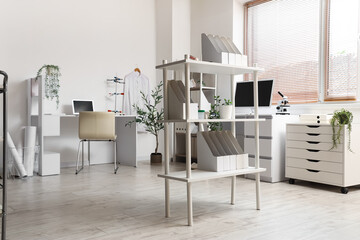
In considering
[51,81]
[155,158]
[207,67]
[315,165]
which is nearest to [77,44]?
[51,81]

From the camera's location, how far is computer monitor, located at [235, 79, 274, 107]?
4.46 m

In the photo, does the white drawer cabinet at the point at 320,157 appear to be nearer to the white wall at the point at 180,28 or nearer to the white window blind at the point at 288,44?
the white window blind at the point at 288,44

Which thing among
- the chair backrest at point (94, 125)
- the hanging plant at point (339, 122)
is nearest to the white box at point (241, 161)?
the hanging plant at point (339, 122)

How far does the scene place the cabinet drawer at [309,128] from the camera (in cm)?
358

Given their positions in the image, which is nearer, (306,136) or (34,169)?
(306,136)

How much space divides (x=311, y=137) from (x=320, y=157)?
22 cm

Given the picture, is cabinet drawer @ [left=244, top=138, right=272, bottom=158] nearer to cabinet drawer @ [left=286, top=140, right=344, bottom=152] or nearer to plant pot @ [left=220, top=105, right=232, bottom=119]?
cabinet drawer @ [left=286, top=140, right=344, bottom=152]

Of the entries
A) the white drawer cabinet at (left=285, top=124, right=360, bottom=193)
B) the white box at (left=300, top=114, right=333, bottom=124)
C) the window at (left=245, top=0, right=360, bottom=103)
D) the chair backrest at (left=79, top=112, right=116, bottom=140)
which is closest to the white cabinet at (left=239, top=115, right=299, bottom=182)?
the white drawer cabinet at (left=285, top=124, right=360, bottom=193)

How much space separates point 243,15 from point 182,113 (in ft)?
11.6

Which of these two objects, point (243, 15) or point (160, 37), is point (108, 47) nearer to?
point (160, 37)

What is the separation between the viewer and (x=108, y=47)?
5539 millimetres

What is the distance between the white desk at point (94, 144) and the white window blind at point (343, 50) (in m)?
2.67

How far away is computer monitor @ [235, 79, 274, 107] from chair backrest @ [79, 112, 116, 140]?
1715mm

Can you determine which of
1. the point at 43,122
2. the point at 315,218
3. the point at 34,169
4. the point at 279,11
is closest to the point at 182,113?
the point at 315,218
